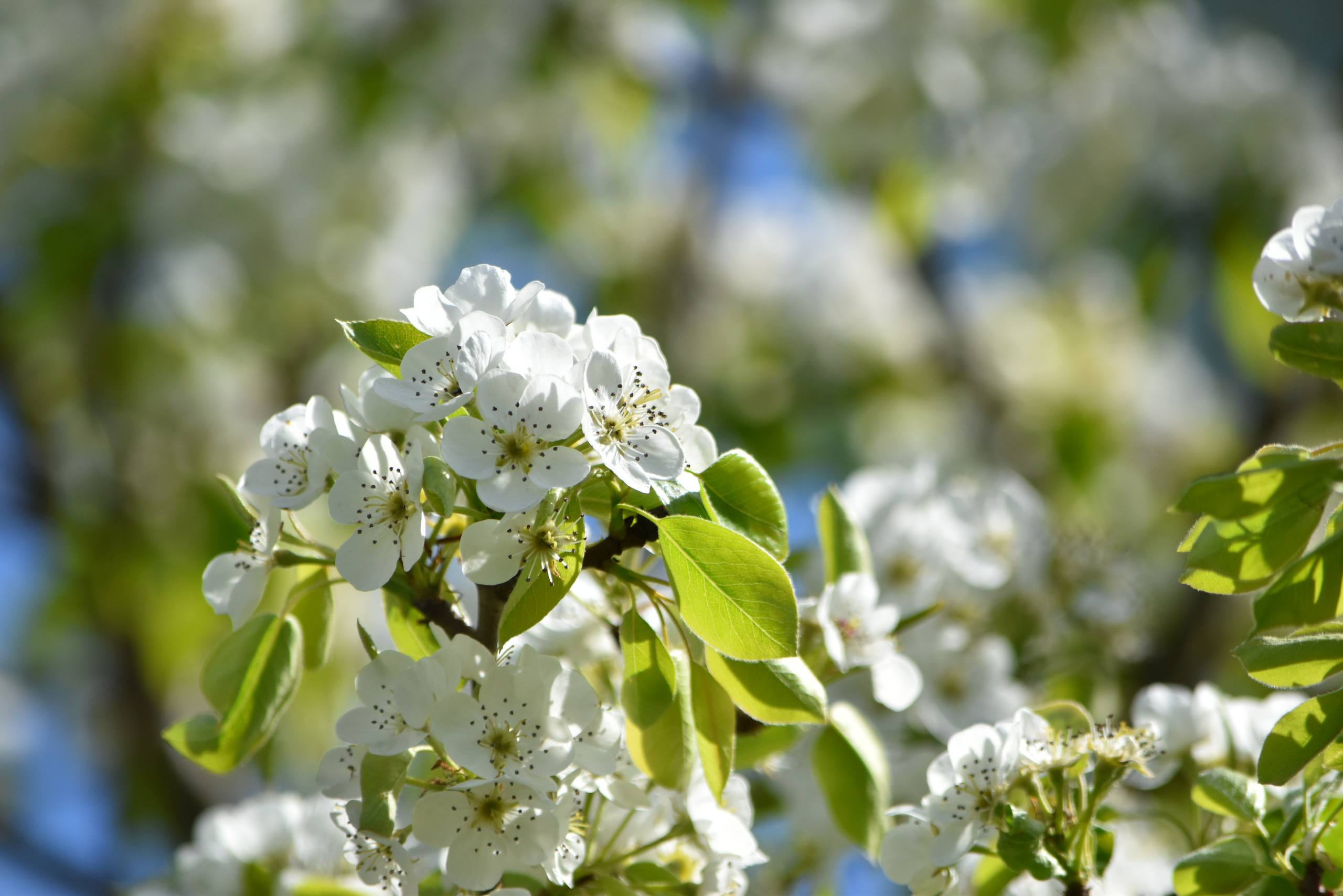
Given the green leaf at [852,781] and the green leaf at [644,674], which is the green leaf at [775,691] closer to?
the green leaf at [644,674]

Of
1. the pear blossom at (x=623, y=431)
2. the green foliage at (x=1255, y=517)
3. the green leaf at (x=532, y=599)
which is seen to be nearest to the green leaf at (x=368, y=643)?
the green leaf at (x=532, y=599)

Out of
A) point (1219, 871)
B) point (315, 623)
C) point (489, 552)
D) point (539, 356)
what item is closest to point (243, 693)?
point (315, 623)

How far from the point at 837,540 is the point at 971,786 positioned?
0.31m

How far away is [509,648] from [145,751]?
2799 mm

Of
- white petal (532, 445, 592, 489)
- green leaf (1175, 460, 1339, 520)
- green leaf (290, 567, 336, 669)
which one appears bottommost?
green leaf (290, 567, 336, 669)

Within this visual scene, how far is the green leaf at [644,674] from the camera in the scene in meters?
0.93

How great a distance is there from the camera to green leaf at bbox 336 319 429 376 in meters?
0.94

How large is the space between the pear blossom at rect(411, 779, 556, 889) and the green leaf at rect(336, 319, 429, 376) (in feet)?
1.11

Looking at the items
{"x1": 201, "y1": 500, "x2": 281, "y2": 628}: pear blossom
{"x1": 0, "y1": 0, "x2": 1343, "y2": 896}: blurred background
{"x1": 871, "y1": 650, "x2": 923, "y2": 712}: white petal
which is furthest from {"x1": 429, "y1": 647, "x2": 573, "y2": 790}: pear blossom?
{"x1": 0, "y1": 0, "x2": 1343, "y2": 896}: blurred background

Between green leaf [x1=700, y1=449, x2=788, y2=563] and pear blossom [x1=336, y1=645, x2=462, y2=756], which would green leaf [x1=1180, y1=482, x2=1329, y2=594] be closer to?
green leaf [x1=700, y1=449, x2=788, y2=563]

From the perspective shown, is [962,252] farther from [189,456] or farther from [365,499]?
[365,499]

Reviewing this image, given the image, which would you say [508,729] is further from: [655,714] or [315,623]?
[315,623]

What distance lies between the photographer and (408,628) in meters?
1.04

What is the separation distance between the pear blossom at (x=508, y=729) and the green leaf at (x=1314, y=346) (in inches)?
24.0
